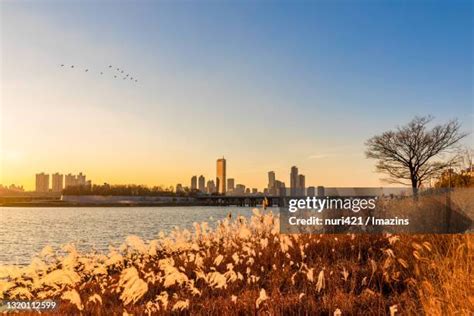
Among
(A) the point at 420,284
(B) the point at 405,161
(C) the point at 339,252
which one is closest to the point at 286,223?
(C) the point at 339,252

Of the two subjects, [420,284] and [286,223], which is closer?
[420,284]

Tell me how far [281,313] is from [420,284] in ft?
7.83

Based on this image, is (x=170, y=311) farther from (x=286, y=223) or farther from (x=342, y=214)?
(x=342, y=214)

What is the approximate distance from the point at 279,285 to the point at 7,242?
643 inches

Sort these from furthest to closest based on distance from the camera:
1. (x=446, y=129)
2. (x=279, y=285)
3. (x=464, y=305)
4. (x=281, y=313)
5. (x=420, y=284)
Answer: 1. (x=446, y=129)
2. (x=279, y=285)
3. (x=420, y=284)
4. (x=281, y=313)
5. (x=464, y=305)

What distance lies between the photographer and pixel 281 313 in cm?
657

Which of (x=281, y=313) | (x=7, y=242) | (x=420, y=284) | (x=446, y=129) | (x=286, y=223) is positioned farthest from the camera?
(x=446, y=129)

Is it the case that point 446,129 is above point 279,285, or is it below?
above

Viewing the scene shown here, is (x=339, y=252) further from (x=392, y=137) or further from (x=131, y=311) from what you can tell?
(x=392, y=137)

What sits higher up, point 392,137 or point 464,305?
point 392,137

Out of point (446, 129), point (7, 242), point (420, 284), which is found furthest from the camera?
point (446, 129)

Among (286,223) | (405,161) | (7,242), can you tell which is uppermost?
(405,161)

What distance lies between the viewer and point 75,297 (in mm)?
6305

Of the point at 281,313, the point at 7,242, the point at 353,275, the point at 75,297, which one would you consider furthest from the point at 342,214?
the point at 7,242
